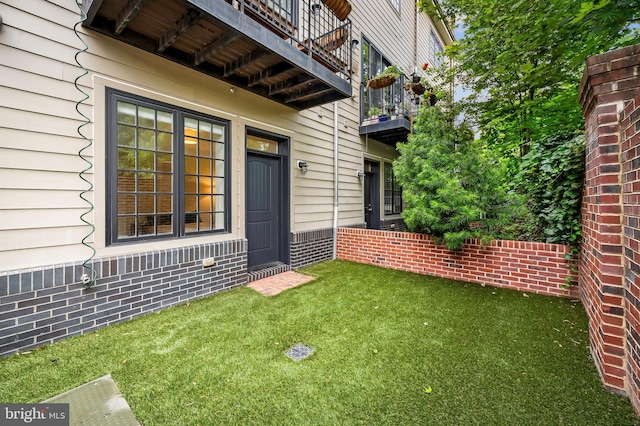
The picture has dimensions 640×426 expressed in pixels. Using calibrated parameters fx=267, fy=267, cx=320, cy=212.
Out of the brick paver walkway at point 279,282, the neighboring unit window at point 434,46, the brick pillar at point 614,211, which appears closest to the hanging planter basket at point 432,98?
the brick pillar at point 614,211

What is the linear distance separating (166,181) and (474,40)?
255 inches

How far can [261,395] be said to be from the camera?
6.05ft

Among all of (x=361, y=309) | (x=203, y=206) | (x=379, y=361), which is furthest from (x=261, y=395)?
(x=203, y=206)

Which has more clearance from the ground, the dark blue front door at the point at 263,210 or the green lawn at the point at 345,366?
the dark blue front door at the point at 263,210

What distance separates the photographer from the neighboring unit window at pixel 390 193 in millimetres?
8195

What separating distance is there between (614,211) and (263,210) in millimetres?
4198

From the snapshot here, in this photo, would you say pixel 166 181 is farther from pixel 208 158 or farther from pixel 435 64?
pixel 435 64

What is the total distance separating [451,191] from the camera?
3.89 m

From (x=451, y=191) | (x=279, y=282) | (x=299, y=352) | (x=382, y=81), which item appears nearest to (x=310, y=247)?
(x=279, y=282)

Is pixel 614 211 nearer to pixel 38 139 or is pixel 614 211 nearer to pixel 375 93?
pixel 38 139

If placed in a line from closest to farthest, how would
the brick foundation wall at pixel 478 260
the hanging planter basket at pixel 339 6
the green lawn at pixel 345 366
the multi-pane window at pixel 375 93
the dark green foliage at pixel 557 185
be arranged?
the green lawn at pixel 345 366, the dark green foliage at pixel 557 185, the brick foundation wall at pixel 478 260, the hanging planter basket at pixel 339 6, the multi-pane window at pixel 375 93

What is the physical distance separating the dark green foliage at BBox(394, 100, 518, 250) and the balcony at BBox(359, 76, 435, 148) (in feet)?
5.89

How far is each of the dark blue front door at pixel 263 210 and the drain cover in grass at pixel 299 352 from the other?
2.35 meters

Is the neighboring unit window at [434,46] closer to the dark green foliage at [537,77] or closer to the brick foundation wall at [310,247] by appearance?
the dark green foliage at [537,77]
